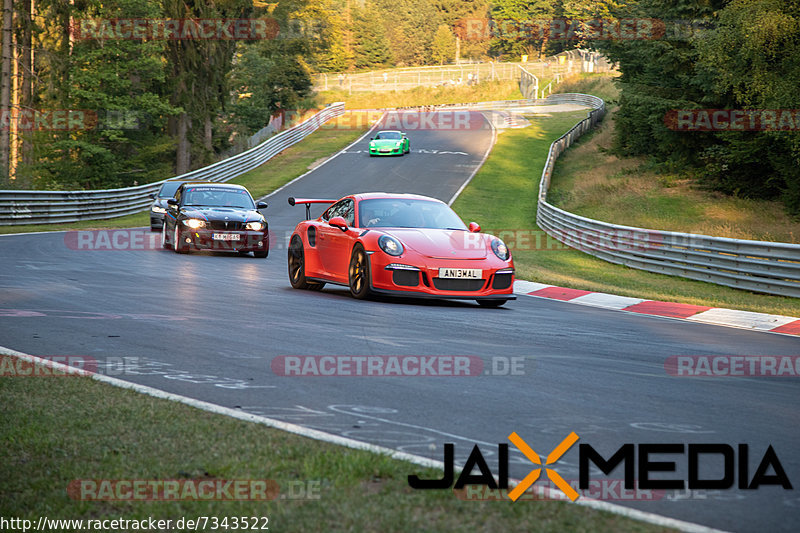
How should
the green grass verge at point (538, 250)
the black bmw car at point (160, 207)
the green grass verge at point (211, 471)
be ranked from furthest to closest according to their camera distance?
the black bmw car at point (160, 207) < the green grass verge at point (538, 250) < the green grass verge at point (211, 471)

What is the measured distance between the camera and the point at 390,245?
38.0 ft

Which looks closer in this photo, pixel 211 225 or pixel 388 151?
pixel 211 225

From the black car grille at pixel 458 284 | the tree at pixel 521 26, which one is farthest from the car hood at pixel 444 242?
the tree at pixel 521 26

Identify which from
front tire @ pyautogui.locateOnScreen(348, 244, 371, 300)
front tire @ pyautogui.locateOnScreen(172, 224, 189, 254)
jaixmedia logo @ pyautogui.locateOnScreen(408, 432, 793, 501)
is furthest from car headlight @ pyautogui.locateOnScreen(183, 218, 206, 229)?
jaixmedia logo @ pyautogui.locateOnScreen(408, 432, 793, 501)

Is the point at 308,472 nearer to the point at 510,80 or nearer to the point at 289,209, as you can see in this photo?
the point at 289,209

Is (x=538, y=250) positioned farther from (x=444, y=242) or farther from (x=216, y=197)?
(x=444, y=242)

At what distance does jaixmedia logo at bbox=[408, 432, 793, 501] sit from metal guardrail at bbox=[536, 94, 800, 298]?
37.4 feet

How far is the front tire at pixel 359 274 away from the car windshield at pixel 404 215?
0.66 m

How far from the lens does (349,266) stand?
12.3m

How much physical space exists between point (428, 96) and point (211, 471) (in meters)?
92.5

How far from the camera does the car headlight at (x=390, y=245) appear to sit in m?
11.5

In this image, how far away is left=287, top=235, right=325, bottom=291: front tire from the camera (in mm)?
13461

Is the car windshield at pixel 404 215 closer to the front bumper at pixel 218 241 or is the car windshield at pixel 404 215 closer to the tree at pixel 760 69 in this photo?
the front bumper at pixel 218 241

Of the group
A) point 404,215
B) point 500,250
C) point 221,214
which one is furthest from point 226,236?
point 500,250
